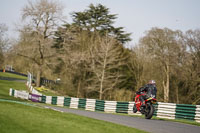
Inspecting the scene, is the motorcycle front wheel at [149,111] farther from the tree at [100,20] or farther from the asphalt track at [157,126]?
the tree at [100,20]

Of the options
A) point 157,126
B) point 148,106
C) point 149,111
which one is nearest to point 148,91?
point 148,106

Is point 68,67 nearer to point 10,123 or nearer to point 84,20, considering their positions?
point 84,20

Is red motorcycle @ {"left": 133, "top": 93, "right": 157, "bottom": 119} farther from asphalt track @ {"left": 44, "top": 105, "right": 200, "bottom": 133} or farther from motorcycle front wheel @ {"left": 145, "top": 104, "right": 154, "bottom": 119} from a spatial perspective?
asphalt track @ {"left": 44, "top": 105, "right": 200, "bottom": 133}

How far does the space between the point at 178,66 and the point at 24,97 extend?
22481mm

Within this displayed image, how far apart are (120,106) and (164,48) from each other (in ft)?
78.4

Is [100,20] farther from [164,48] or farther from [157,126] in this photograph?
[157,126]

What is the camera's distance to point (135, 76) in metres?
55.4

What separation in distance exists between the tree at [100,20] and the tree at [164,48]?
830 centimetres

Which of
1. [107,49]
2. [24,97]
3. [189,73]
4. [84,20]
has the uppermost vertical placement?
[84,20]

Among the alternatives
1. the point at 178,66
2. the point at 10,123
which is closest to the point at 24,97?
the point at 178,66

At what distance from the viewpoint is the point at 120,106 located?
1031 inches

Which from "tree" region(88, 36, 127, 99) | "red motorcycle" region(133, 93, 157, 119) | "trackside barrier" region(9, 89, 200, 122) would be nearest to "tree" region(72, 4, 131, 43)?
"tree" region(88, 36, 127, 99)

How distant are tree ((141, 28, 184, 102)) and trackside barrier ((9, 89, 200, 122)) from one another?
18.3 meters

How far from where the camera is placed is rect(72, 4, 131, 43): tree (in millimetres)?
56312
